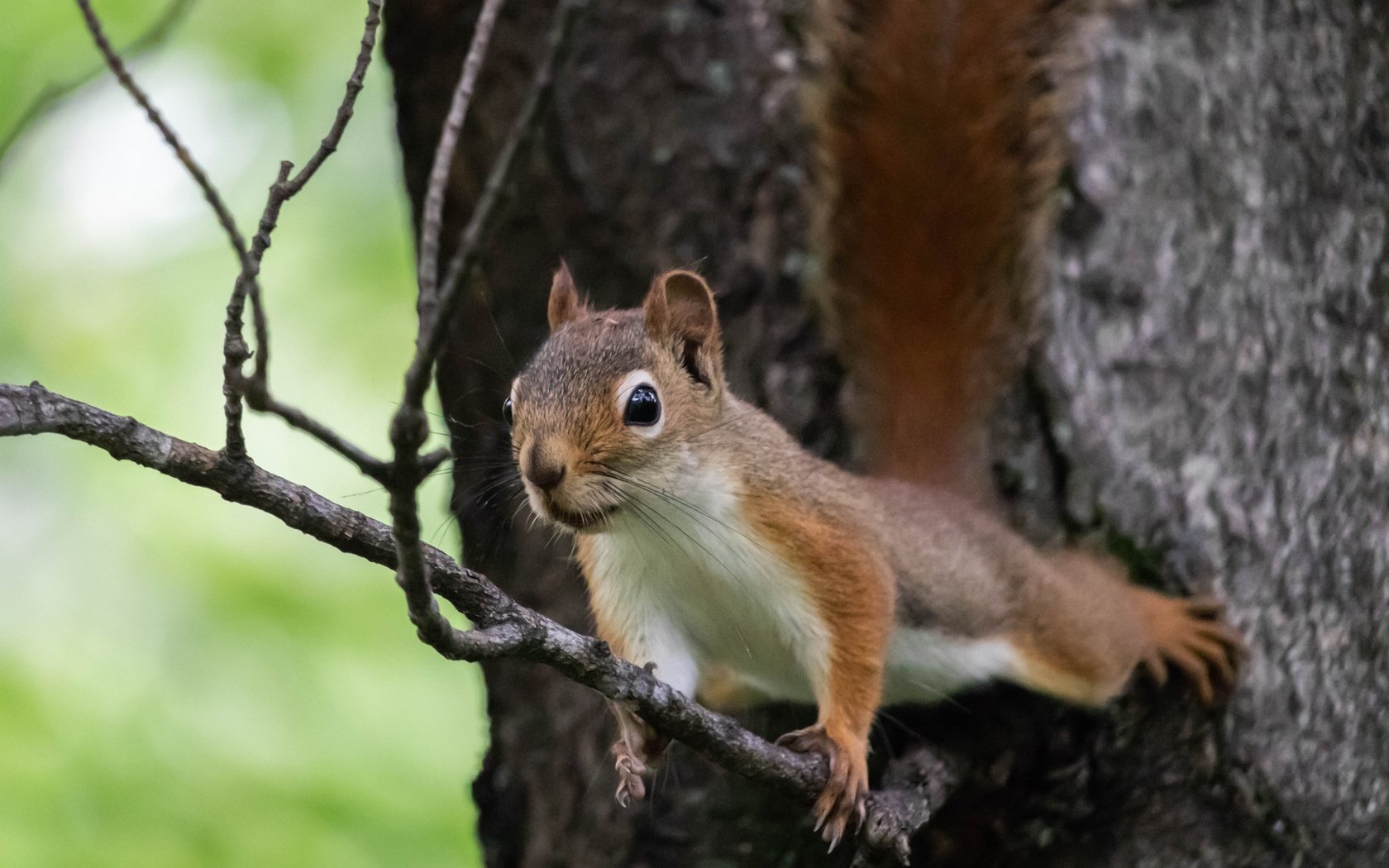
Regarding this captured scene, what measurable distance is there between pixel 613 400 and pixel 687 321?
8.2 inches

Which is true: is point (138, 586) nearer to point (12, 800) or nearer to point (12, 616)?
point (12, 616)

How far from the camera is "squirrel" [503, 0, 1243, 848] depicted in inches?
61.9

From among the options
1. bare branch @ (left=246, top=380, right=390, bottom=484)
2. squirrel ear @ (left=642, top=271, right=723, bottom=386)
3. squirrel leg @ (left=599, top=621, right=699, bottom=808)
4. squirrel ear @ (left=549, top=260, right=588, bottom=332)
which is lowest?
squirrel leg @ (left=599, top=621, right=699, bottom=808)

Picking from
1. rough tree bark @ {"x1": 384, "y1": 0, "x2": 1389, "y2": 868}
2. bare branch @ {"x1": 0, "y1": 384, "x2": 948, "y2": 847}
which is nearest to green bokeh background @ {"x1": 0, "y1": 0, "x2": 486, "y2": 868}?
rough tree bark @ {"x1": 384, "y1": 0, "x2": 1389, "y2": 868}

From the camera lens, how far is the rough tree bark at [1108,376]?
1.81m

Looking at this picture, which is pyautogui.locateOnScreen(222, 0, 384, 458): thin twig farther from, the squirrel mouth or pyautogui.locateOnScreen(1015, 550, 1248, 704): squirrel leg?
pyautogui.locateOnScreen(1015, 550, 1248, 704): squirrel leg

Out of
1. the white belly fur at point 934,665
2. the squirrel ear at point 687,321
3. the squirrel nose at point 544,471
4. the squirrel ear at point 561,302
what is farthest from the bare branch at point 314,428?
the white belly fur at point 934,665

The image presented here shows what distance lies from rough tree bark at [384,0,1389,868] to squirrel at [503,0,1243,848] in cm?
7

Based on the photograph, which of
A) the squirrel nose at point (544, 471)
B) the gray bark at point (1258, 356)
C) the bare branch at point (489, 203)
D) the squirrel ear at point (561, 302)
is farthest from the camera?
the gray bark at point (1258, 356)

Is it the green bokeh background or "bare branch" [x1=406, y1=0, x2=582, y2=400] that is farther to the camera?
the green bokeh background

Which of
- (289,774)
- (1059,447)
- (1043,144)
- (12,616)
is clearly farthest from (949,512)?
(12,616)

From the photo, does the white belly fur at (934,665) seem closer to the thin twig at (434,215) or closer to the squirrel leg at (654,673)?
the squirrel leg at (654,673)

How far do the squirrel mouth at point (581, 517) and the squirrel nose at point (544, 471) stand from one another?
0.03 m

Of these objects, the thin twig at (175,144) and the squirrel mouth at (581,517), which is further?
the squirrel mouth at (581,517)
